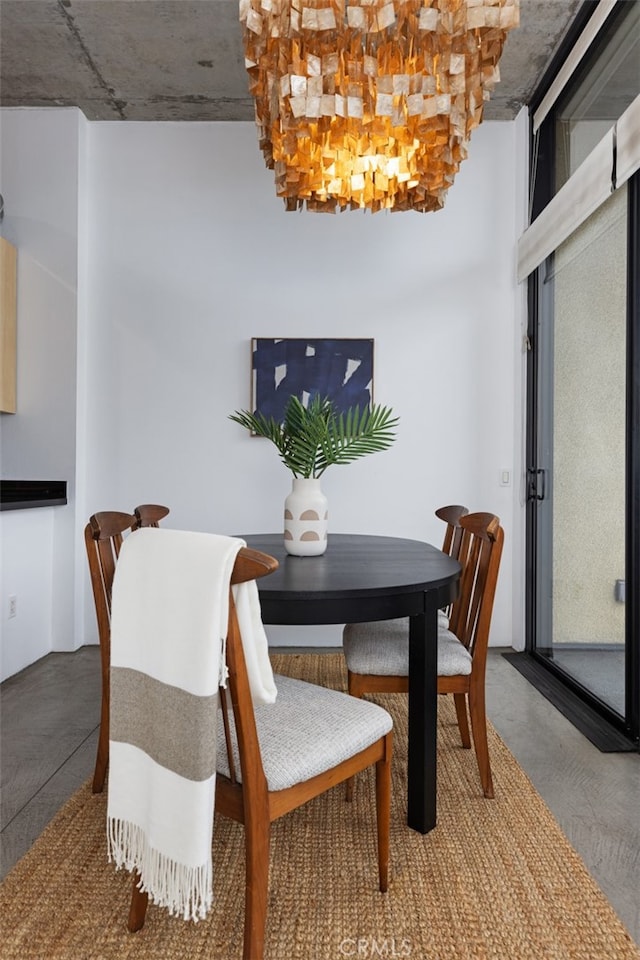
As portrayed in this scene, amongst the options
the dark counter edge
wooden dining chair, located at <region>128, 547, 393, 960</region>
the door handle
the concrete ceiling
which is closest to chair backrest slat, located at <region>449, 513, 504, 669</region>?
wooden dining chair, located at <region>128, 547, 393, 960</region>

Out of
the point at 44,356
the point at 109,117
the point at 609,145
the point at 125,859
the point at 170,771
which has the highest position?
the point at 109,117

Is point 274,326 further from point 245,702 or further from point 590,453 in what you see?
point 245,702

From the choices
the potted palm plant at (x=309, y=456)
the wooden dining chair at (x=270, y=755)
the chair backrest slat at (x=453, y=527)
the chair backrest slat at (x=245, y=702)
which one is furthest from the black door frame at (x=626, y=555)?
the chair backrest slat at (x=245, y=702)

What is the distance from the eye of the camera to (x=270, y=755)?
124 centimetres

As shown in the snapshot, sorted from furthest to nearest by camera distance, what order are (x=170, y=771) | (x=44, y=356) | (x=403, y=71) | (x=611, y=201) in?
(x=44, y=356) → (x=611, y=201) → (x=403, y=71) → (x=170, y=771)

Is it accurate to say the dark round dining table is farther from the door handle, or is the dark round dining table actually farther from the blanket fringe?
the door handle

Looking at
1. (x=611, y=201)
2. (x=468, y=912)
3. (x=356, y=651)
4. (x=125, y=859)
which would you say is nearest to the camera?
(x=125, y=859)

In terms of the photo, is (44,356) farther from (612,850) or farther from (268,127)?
(612,850)

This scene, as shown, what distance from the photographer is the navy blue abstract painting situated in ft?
11.6

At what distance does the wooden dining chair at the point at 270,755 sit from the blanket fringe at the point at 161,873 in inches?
3.5

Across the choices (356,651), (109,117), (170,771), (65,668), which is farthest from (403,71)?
(65,668)

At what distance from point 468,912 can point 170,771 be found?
796mm

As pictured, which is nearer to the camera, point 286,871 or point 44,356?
point 286,871

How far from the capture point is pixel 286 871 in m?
1.57
